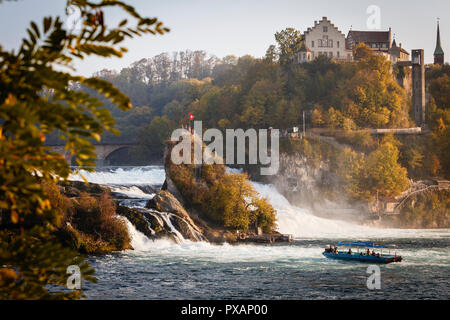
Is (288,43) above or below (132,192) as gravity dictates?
above

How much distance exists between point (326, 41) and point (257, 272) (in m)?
85.2

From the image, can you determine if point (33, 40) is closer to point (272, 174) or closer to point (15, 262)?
point (15, 262)

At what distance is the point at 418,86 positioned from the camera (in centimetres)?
11181

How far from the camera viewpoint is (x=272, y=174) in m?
92.0

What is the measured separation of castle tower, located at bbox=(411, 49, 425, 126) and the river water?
156 feet

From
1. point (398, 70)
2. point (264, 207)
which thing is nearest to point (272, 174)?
point (264, 207)

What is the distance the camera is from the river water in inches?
1378

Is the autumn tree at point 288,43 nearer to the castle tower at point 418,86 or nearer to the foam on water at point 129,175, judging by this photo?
the castle tower at point 418,86

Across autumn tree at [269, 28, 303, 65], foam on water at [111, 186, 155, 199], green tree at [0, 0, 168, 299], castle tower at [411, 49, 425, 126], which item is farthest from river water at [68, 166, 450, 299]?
autumn tree at [269, 28, 303, 65]

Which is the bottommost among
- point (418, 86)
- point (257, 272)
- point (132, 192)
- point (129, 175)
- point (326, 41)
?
point (257, 272)

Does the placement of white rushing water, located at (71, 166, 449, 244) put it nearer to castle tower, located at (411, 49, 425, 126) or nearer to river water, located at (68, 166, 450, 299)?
river water, located at (68, 166, 450, 299)

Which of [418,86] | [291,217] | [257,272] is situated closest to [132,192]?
[291,217]

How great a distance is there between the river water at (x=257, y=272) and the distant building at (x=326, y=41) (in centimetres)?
6120

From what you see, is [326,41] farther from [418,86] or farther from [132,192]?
[132,192]
